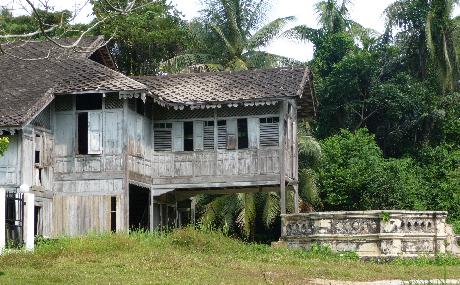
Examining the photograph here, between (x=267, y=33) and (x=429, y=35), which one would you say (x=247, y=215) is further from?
(x=429, y=35)

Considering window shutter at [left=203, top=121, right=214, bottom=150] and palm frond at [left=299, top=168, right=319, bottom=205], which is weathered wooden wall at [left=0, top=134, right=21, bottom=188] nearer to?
window shutter at [left=203, top=121, right=214, bottom=150]

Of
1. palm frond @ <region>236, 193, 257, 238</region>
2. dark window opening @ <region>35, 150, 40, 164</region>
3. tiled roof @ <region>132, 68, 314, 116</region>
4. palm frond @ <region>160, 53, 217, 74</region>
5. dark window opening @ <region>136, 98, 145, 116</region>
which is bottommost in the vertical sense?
palm frond @ <region>236, 193, 257, 238</region>

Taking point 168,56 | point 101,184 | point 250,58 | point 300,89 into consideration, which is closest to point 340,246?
point 300,89

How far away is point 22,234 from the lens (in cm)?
2238

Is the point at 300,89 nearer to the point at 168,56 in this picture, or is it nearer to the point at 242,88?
the point at 242,88

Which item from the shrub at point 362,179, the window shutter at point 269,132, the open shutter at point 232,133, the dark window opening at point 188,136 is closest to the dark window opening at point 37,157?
the dark window opening at point 188,136

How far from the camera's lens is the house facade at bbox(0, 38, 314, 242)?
26406 millimetres

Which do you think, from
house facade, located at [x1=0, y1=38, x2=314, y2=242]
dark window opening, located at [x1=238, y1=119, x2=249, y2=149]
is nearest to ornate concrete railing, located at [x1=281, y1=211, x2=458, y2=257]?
house facade, located at [x1=0, y1=38, x2=314, y2=242]

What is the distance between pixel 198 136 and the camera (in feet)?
94.2

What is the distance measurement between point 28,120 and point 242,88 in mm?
6991

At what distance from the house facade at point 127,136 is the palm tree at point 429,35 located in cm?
1393

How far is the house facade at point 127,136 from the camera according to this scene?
86.6 ft

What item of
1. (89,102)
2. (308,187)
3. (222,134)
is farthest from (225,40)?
(89,102)

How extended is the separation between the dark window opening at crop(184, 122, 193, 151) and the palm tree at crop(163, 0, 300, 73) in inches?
427
